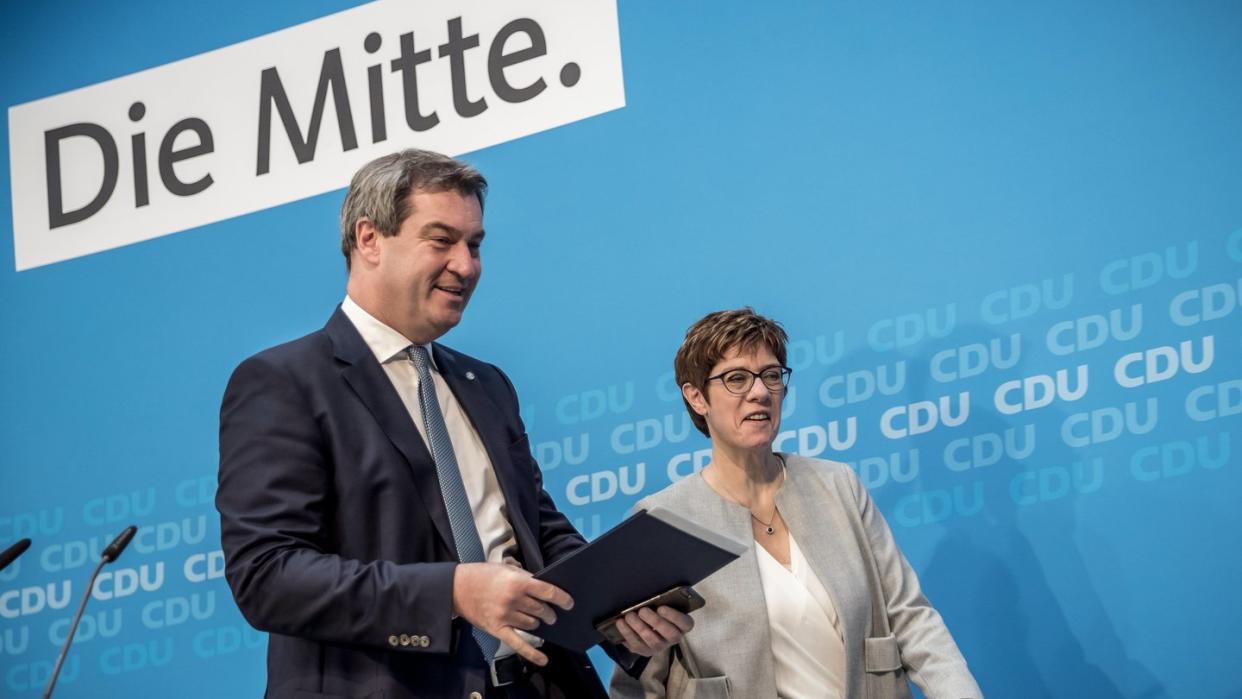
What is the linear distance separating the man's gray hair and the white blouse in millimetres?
1019

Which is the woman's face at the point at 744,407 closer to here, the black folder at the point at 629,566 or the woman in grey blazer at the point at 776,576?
the woman in grey blazer at the point at 776,576

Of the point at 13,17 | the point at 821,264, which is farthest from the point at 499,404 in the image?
the point at 13,17

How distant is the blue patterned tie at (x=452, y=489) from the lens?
2.43m

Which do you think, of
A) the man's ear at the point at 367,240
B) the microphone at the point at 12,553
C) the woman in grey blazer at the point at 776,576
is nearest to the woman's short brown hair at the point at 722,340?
the woman in grey blazer at the point at 776,576

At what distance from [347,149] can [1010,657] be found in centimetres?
223

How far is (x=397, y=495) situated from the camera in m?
2.40

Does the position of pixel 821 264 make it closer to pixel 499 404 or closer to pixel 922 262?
pixel 922 262

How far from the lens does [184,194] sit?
14.4ft

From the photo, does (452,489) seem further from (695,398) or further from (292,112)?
(292,112)

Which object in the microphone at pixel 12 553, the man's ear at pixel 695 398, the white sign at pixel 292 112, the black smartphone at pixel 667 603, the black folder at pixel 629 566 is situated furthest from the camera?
the white sign at pixel 292 112

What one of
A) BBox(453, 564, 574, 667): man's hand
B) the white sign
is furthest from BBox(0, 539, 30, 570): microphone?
BBox(453, 564, 574, 667): man's hand

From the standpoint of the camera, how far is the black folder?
2146 millimetres

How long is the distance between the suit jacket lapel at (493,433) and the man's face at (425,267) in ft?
0.36

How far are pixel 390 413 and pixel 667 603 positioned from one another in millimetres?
559
